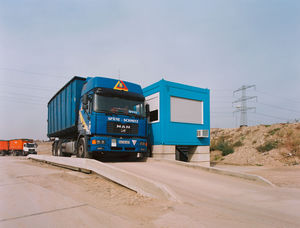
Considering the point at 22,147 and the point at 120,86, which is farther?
the point at 22,147

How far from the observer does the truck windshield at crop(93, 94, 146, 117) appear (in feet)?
32.1

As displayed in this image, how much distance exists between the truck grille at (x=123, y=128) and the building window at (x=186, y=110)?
134 inches

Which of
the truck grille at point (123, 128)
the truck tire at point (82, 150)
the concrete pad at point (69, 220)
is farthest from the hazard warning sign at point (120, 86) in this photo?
the concrete pad at point (69, 220)

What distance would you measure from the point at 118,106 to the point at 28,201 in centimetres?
563

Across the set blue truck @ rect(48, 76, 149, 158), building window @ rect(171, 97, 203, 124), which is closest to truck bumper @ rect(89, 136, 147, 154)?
blue truck @ rect(48, 76, 149, 158)

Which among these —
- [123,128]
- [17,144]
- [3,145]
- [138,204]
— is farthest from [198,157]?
[3,145]

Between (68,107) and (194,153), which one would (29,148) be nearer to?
(68,107)

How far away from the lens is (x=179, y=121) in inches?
535

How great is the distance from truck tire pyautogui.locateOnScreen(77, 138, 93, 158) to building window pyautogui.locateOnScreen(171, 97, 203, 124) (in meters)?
5.13

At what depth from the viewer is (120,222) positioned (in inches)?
156

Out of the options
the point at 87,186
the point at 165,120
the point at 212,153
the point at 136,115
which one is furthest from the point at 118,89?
the point at 212,153

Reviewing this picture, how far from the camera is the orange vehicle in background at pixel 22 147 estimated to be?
3951cm

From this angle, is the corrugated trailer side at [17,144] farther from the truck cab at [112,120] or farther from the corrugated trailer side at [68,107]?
the truck cab at [112,120]

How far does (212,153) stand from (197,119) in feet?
48.1
